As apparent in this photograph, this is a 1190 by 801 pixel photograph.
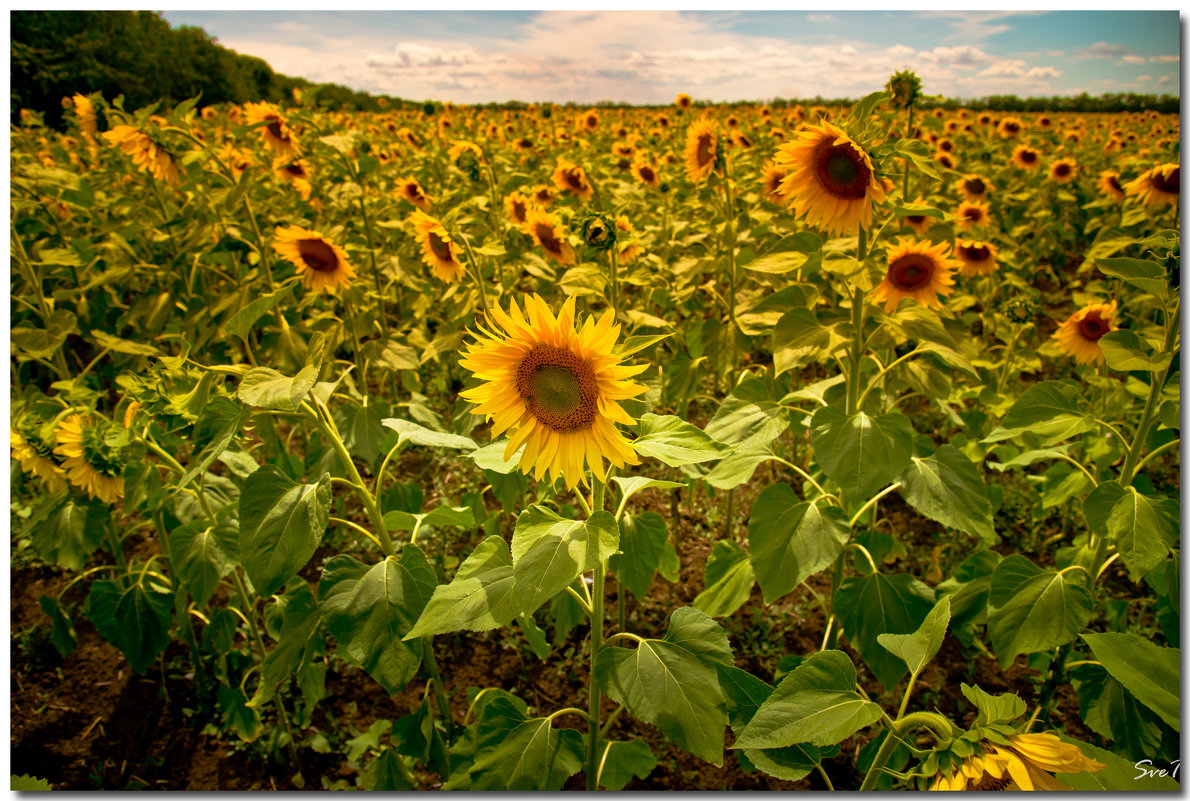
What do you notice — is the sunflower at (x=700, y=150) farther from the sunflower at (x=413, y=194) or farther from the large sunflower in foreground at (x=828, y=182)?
the sunflower at (x=413, y=194)

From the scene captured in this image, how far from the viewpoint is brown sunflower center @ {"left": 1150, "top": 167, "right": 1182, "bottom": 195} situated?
9.82 ft

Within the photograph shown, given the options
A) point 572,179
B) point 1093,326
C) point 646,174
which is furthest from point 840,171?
point 646,174

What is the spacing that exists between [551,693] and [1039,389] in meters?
1.80

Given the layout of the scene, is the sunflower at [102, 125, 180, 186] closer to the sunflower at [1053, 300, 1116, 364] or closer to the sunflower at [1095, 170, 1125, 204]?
the sunflower at [1053, 300, 1116, 364]

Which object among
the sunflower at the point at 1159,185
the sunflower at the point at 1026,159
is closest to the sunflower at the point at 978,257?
the sunflower at the point at 1159,185

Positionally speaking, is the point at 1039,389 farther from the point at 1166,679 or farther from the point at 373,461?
the point at 373,461

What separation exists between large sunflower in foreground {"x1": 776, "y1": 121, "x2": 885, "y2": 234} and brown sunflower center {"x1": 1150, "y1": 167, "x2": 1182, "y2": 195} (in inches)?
101

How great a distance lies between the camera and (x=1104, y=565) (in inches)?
62.0

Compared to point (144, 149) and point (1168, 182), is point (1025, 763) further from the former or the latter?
point (1168, 182)

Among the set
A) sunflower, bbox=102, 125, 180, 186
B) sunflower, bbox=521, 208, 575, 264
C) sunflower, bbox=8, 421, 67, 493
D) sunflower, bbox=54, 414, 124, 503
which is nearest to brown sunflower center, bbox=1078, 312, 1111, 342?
sunflower, bbox=521, 208, 575, 264

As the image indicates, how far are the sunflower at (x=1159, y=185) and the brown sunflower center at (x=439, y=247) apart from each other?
10.9 feet

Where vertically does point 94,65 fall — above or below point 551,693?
above

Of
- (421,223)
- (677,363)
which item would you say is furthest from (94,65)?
(677,363)

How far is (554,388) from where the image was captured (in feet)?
3.43
